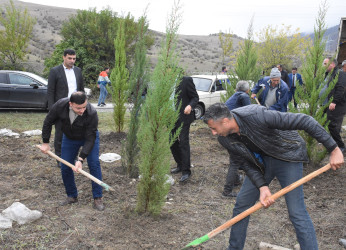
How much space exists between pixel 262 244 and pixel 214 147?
13.9ft

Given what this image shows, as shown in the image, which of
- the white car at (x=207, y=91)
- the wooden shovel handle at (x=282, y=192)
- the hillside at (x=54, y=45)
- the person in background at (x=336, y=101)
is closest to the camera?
the wooden shovel handle at (x=282, y=192)

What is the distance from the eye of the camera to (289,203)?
9.61 feet

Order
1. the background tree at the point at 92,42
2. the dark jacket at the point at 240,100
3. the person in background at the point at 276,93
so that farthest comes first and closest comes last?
the background tree at the point at 92,42
the person in background at the point at 276,93
the dark jacket at the point at 240,100

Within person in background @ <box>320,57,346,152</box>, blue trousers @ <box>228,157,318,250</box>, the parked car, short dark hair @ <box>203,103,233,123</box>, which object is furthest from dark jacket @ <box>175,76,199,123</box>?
the parked car

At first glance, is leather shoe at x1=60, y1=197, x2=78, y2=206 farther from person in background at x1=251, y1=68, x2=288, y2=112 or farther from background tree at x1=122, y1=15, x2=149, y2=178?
person in background at x1=251, y1=68, x2=288, y2=112

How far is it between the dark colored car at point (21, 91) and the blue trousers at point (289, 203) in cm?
1018

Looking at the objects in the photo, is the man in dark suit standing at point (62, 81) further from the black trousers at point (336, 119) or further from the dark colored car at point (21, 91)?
the dark colored car at point (21, 91)

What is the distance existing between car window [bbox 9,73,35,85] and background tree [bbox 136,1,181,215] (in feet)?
30.6

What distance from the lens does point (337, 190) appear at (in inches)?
205

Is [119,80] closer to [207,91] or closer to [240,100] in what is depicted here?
[240,100]

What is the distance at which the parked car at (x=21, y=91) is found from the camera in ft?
36.7

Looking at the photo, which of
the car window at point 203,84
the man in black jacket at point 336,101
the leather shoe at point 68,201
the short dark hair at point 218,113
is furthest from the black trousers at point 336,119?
the car window at point 203,84

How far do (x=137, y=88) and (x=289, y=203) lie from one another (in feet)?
10.4

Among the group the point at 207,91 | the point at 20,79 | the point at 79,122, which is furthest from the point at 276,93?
the point at 20,79
